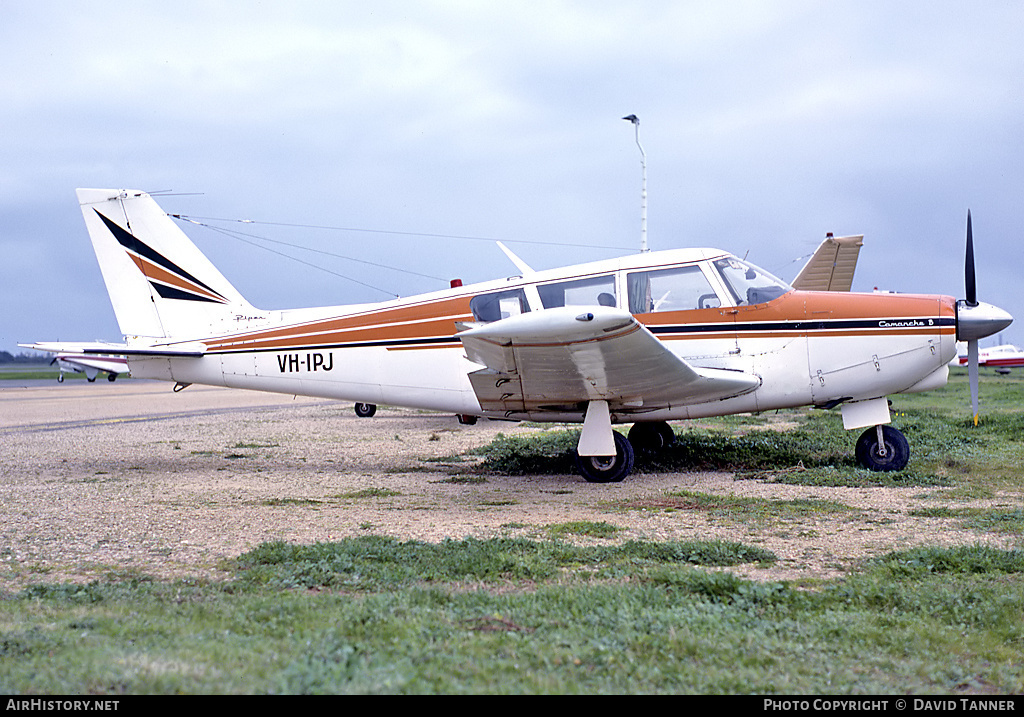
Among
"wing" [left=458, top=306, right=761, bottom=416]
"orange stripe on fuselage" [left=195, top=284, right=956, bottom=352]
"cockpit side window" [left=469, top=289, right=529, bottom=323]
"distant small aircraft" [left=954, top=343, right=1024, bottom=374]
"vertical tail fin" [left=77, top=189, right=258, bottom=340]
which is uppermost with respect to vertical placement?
"vertical tail fin" [left=77, top=189, right=258, bottom=340]

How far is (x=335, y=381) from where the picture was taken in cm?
1026

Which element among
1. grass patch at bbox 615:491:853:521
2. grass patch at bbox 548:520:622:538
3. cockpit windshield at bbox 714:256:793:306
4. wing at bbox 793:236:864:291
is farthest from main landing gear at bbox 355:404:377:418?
grass patch at bbox 548:520:622:538

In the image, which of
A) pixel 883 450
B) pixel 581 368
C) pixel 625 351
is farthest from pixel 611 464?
pixel 883 450

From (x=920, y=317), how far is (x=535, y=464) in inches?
200

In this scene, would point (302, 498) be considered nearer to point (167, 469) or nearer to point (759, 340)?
point (167, 469)

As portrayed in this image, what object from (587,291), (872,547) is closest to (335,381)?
(587,291)

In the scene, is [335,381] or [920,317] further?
[335,381]

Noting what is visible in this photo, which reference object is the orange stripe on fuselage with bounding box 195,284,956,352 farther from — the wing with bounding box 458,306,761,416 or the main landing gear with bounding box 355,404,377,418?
the main landing gear with bounding box 355,404,377,418

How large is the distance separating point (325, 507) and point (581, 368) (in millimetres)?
2932

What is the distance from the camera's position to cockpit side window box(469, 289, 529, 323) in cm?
942

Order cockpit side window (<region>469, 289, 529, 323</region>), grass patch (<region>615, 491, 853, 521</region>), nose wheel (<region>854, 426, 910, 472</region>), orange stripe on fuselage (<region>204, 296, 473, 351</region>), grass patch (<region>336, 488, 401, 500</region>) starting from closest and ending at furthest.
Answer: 1. grass patch (<region>615, 491, 853, 521</region>)
2. grass patch (<region>336, 488, 401, 500</region>)
3. nose wheel (<region>854, 426, 910, 472</region>)
4. cockpit side window (<region>469, 289, 529, 323</region>)
5. orange stripe on fuselage (<region>204, 296, 473, 351</region>)

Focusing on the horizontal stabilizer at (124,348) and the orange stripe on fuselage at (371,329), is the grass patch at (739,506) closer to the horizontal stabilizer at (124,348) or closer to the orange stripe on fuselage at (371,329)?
the orange stripe on fuselage at (371,329)

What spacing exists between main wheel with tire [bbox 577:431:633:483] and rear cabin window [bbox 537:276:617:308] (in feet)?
5.22

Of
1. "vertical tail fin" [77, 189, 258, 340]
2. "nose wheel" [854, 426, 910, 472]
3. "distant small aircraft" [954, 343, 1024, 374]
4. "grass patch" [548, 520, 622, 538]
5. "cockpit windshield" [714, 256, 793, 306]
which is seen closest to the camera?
"grass patch" [548, 520, 622, 538]
